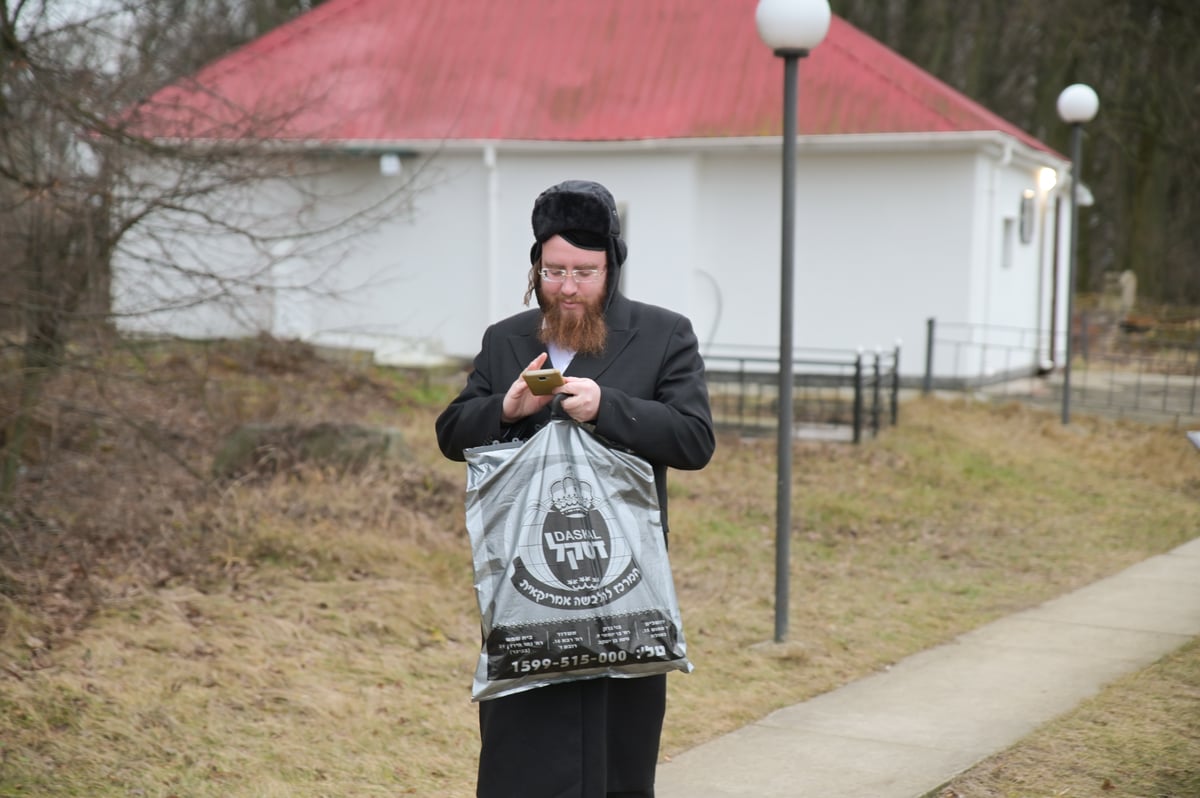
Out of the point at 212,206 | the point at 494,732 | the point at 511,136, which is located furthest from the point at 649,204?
the point at 494,732

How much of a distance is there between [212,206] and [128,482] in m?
1.86

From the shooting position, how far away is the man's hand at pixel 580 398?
10.8 feet

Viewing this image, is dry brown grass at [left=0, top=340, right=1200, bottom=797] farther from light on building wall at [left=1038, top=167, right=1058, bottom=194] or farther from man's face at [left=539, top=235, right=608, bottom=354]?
light on building wall at [left=1038, top=167, right=1058, bottom=194]

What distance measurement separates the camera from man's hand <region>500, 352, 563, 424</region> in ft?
11.1

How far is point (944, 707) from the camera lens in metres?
5.70

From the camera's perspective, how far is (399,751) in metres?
5.21

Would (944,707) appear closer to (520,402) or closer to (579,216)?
(520,402)

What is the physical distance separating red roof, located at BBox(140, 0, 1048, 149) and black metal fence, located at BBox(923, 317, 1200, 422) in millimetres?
2651

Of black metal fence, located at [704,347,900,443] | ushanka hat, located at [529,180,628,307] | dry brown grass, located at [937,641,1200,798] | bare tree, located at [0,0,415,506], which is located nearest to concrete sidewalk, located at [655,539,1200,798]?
dry brown grass, located at [937,641,1200,798]

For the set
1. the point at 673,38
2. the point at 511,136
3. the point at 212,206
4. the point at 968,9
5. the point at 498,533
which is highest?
the point at 968,9

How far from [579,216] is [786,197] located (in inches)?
150

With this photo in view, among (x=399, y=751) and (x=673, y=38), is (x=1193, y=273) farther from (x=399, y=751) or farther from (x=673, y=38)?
(x=399, y=751)

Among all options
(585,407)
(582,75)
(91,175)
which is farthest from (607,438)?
(582,75)

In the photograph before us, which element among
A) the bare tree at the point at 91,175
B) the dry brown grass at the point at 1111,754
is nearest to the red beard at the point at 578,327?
the dry brown grass at the point at 1111,754
